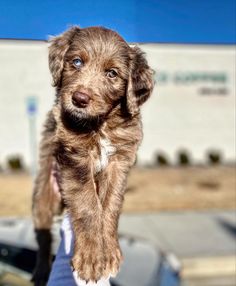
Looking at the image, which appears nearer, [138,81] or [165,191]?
[138,81]

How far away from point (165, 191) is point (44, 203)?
45.2ft

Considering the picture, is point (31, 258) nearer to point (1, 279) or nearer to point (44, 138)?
point (1, 279)

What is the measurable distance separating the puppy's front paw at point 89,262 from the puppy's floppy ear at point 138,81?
0.55 m

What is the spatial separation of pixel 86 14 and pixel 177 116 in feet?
77.1

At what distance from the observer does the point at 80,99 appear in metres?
1.99

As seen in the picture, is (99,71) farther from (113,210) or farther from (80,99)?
(113,210)

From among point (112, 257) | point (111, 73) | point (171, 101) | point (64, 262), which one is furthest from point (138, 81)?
point (171, 101)

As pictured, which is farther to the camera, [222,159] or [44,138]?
[222,159]

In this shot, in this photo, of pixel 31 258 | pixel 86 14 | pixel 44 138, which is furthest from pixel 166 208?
pixel 86 14

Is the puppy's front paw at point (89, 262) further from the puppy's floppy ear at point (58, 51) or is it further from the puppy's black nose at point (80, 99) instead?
the puppy's floppy ear at point (58, 51)

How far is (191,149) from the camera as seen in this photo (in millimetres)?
25484

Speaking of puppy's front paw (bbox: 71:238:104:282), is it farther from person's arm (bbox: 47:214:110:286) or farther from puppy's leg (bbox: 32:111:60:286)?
puppy's leg (bbox: 32:111:60:286)

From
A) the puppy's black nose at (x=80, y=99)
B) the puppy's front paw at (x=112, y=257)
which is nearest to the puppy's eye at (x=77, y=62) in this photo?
the puppy's black nose at (x=80, y=99)

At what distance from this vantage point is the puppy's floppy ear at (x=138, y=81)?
219 cm
